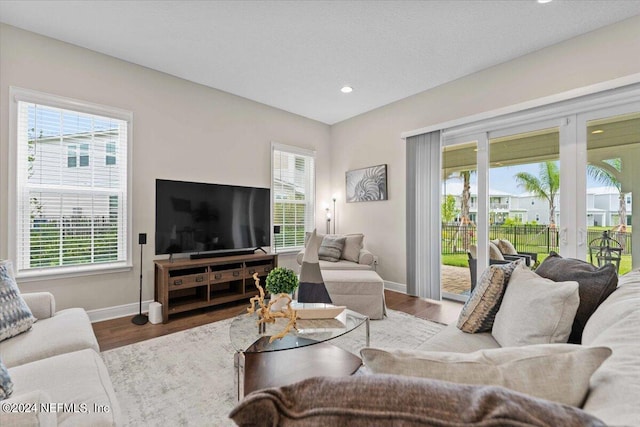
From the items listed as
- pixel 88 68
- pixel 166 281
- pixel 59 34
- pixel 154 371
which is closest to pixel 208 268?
pixel 166 281

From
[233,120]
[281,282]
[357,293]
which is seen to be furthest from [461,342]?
[233,120]

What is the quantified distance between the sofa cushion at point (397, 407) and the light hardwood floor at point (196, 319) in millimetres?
2744

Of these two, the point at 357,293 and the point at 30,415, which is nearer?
the point at 30,415

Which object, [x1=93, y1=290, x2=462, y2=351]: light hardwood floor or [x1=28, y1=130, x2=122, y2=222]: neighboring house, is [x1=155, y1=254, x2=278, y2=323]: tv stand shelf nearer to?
[x1=93, y1=290, x2=462, y2=351]: light hardwood floor

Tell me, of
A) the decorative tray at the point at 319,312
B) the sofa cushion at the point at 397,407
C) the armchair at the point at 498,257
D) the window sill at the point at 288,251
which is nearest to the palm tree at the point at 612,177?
the armchair at the point at 498,257

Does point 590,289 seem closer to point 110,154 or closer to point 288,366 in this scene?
point 288,366

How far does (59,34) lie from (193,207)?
202 cm

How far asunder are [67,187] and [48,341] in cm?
197

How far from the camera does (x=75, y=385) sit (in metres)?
1.19

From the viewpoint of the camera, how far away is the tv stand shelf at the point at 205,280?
10.4 feet

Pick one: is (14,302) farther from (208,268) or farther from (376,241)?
(376,241)

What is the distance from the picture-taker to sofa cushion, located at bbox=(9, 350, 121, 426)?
3.36 ft

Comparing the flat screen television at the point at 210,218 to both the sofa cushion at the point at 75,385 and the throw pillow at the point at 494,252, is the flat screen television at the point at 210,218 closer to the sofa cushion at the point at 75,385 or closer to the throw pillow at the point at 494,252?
the sofa cushion at the point at 75,385

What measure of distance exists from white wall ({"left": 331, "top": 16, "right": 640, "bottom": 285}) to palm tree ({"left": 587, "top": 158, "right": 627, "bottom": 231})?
0.76 metres
